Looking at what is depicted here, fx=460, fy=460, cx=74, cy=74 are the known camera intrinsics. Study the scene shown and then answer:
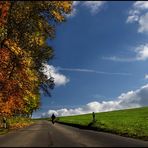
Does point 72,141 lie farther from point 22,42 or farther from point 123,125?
point 123,125

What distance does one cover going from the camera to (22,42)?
120 ft

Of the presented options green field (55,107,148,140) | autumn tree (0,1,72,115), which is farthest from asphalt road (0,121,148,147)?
autumn tree (0,1,72,115)

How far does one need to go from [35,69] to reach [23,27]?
14.3m

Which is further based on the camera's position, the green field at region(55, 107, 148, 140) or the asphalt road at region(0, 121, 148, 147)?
the green field at region(55, 107, 148, 140)

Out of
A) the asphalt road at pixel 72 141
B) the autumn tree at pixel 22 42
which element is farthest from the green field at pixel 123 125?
the autumn tree at pixel 22 42

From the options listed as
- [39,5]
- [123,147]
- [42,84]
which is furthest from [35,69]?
[123,147]

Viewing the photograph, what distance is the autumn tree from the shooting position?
3103 centimetres

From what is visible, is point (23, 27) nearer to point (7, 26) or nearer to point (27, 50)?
point (7, 26)

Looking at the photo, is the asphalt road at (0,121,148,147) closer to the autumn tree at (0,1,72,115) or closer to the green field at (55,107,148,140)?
the green field at (55,107,148,140)

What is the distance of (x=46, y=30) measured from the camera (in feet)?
107

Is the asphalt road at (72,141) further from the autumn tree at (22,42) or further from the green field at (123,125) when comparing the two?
the autumn tree at (22,42)

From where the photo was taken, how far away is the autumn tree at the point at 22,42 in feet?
102

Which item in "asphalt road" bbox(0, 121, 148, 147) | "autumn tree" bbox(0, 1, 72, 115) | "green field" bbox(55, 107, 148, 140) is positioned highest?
"autumn tree" bbox(0, 1, 72, 115)

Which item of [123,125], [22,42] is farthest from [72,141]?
[123,125]
